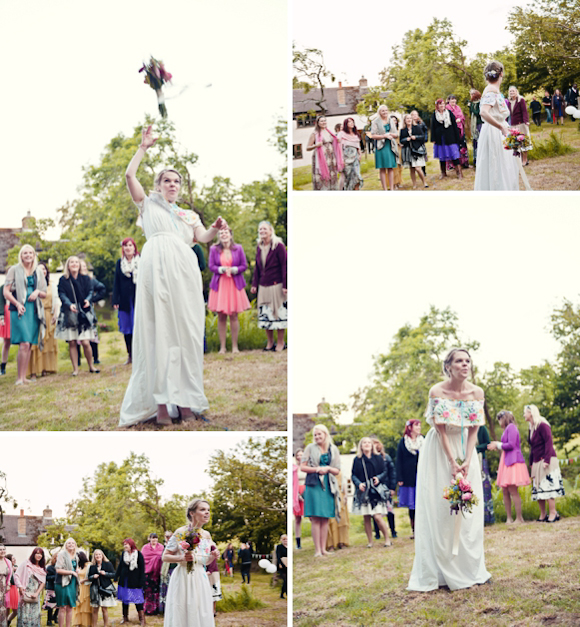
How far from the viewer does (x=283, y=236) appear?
7086mm

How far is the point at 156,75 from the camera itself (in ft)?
22.3

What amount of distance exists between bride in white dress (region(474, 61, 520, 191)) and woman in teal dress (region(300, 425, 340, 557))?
2.64 meters

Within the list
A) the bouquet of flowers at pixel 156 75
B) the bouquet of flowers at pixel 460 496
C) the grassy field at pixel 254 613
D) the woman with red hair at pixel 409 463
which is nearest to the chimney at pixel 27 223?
the bouquet of flowers at pixel 156 75

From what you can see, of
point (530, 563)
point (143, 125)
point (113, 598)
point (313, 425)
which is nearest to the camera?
point (530, 563)

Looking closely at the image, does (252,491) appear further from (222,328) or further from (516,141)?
(516,141)

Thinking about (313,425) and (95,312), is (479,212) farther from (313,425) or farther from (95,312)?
(95,312)

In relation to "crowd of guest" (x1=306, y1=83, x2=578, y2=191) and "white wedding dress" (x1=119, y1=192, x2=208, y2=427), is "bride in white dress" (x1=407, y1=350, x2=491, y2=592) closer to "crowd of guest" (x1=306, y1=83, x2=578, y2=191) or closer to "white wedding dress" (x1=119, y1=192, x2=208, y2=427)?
"white wedding dress" (x1=119, y1=192, x2=208, y2=427)

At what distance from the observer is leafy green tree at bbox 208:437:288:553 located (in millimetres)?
6340

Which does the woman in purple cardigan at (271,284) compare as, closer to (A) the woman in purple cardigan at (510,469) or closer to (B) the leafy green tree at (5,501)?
(A) the woman in purple cardigan at (510,469)

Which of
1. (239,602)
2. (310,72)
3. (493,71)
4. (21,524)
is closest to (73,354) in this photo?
(21,524)

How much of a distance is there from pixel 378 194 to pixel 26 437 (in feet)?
12.3

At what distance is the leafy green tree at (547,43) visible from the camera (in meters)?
6.62

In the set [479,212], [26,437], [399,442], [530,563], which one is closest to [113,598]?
[26,437]

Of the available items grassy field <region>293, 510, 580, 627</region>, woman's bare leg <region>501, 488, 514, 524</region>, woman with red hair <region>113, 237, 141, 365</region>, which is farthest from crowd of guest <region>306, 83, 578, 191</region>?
grassy field <region>293, 510, 580, 627</region>
